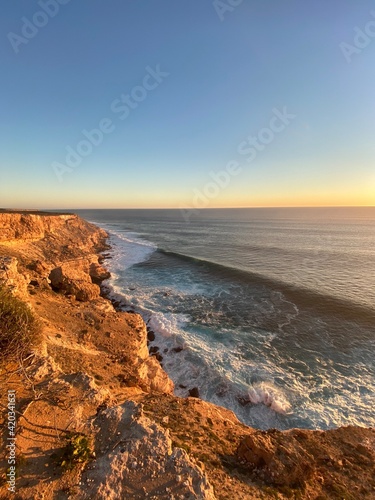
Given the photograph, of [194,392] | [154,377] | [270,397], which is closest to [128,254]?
[154,377]

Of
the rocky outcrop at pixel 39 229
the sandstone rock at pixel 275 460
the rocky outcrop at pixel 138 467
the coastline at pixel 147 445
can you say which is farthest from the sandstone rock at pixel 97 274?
the sandstone rock at pixel 275 460

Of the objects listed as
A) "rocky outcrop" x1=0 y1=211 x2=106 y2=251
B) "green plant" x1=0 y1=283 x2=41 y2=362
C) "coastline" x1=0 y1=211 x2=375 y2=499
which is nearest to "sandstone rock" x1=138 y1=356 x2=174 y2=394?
"coastline" x1=0 y1=211 x2=375 y2=499

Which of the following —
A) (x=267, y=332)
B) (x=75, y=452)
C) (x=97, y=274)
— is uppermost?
(x=75, y=452)

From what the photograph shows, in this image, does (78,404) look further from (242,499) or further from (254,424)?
(254,424)

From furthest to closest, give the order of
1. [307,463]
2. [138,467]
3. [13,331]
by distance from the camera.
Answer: [13,331] → [307,463] → [138,467]

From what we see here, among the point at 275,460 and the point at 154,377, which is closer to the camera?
the point at 275,460

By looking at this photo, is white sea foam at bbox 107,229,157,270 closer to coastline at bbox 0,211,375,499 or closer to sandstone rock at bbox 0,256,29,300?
sandstone rock at bbox 0,256,29,300

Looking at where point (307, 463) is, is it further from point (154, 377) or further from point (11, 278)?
point (11, 278)
